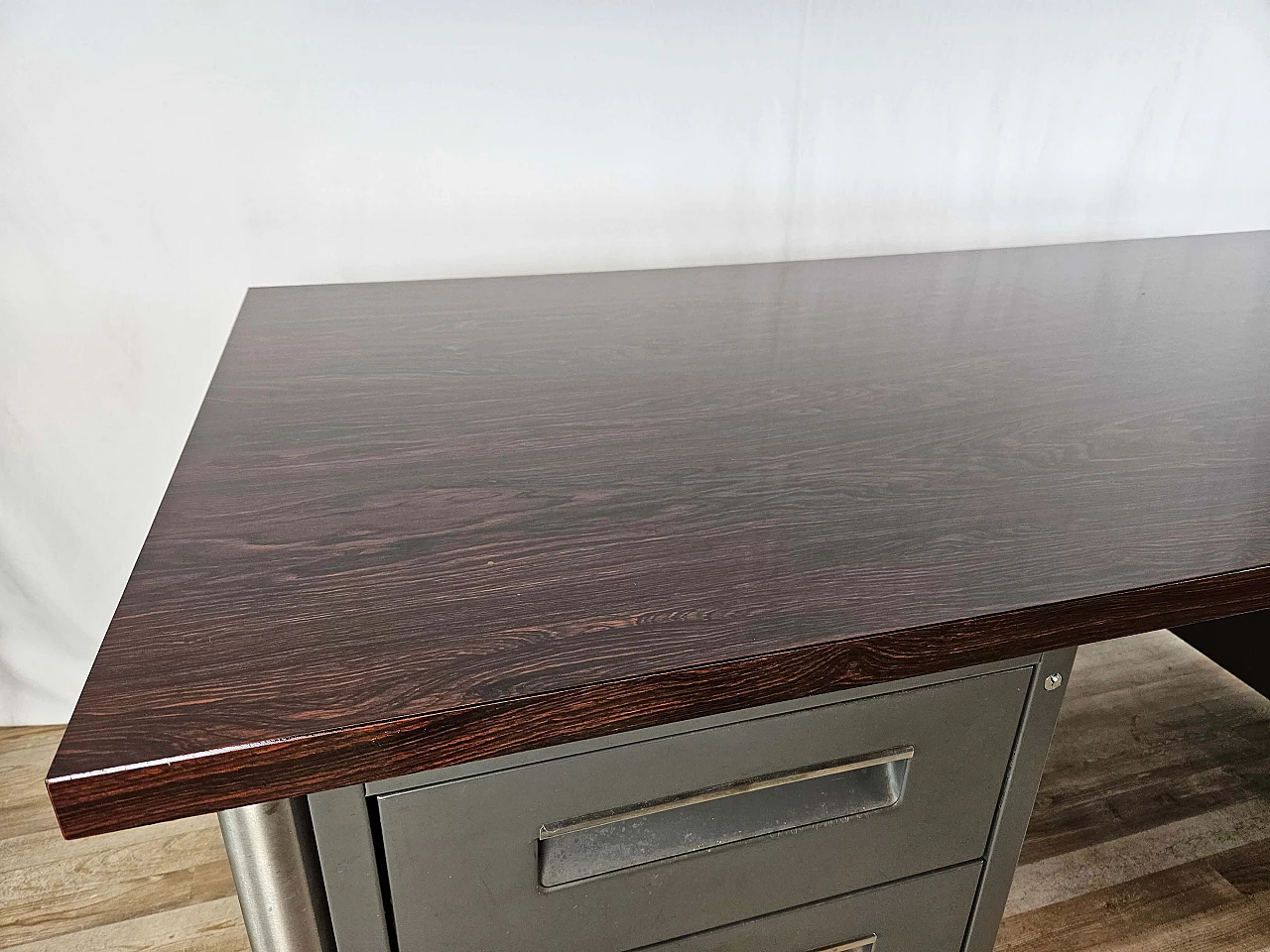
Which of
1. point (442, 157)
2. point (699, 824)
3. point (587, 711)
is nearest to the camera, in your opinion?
point (587, 711)

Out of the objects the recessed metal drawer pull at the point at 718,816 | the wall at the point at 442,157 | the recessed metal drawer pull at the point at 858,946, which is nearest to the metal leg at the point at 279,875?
the recessed metal drawer pull at the point at 718,816

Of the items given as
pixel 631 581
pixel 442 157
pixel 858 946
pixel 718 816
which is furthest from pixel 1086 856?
pixel 442 157

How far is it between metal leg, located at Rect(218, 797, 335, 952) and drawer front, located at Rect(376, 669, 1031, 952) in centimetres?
4

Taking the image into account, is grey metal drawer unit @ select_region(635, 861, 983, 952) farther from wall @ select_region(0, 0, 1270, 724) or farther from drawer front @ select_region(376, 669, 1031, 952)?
wall @ select_region(0, 0, 1270, 724)

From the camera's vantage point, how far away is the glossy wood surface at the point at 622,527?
421mm

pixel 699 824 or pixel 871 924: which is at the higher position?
pixel 699 824

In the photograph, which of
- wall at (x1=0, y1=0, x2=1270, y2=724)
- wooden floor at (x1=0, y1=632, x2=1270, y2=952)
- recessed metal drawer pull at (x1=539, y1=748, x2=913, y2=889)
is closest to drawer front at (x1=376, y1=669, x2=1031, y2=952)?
Answer: recessed metal drawer pull at (x1=539, y1=748, x2=913, y2=889)

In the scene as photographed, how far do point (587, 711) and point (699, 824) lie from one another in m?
0.17

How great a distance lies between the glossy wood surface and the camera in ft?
1.38

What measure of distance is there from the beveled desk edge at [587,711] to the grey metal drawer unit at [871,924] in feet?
0.69

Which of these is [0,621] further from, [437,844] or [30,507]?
[437,844]

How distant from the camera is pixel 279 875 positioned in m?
0.47

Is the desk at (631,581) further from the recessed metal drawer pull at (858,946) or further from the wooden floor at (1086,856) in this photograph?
the wooden floor at (1086,856)

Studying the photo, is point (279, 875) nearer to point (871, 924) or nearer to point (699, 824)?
point (699, 824)
